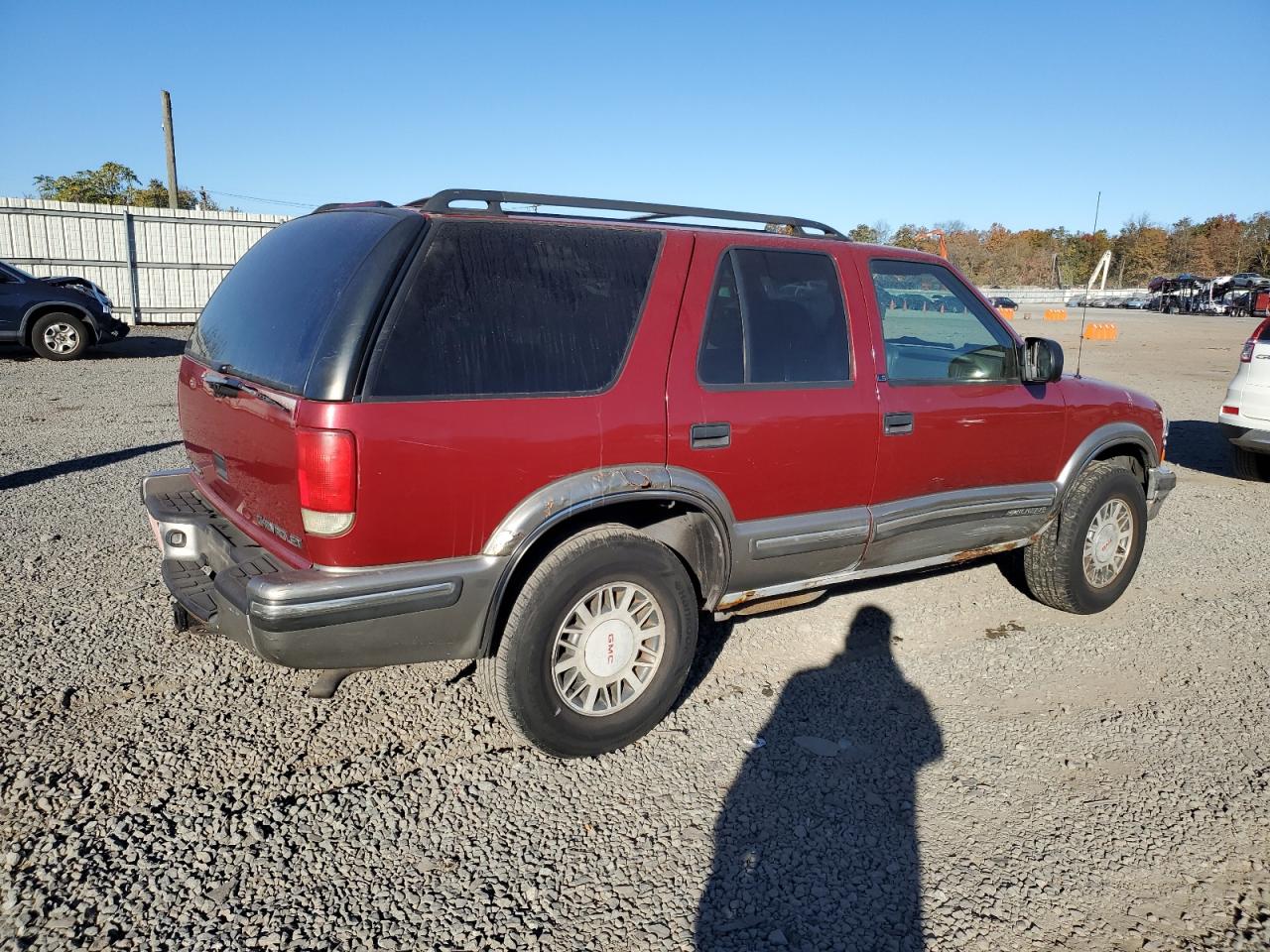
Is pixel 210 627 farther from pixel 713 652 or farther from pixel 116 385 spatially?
pixel 116 385

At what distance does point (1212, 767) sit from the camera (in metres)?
3.48

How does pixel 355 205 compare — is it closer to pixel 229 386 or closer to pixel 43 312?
pixel 229 386

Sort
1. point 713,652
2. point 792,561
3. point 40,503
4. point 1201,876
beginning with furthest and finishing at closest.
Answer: point 40,503 < point 713,652 < point 792,561 < point 1201,876

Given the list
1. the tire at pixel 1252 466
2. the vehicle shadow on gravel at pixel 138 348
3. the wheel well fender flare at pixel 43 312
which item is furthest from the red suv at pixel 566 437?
the vehicle shadow on gravel at pixel 138 348

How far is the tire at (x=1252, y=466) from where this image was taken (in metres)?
8.50

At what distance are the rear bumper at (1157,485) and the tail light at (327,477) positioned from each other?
448 centimetres

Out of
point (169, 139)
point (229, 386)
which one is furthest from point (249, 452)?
point (169, 139)

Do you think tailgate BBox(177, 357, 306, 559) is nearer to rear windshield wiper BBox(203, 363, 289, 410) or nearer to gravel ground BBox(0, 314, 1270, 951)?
rear windshield wiper BBox(203, 363, 289, 410)

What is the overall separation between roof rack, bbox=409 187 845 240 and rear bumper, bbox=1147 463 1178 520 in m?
2.46

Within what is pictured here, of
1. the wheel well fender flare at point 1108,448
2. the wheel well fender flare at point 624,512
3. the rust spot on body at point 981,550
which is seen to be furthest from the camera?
the wheel well fender flare at point 1108,448

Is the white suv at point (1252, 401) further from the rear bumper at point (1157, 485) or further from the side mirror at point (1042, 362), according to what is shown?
the side mirror at point (1042, 362)

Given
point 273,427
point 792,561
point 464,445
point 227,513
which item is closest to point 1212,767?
point 792,561

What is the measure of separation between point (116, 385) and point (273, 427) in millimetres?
10872

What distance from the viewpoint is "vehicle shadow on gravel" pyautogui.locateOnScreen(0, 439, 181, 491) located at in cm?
691
